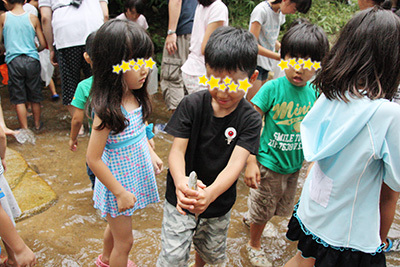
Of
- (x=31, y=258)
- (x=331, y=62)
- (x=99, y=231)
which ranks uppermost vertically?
(x=331, y=62)

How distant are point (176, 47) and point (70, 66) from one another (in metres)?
1.22

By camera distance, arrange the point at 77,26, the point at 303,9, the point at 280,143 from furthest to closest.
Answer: the point at 77,26 → the point at 303,9 → the point at 280,143

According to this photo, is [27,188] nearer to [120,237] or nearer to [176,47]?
[120,237]

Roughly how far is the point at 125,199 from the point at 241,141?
2.23 feet

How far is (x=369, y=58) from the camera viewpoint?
4.66ft

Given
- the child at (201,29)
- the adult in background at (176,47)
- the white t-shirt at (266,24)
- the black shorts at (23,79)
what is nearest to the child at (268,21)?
the white t-shirt at (266,24)

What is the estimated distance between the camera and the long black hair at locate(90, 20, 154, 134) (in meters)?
1.68

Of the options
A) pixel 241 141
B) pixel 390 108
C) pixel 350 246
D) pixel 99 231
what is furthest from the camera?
pixel 99 231

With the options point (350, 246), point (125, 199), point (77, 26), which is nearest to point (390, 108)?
point (350, 246)

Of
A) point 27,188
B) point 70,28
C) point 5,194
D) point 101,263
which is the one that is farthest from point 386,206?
point 70,28

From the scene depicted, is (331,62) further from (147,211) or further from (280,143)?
(147,211)

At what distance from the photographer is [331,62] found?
1573mm

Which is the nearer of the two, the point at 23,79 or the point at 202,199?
the point at 202,199

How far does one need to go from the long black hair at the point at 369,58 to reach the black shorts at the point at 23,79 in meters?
3.67
